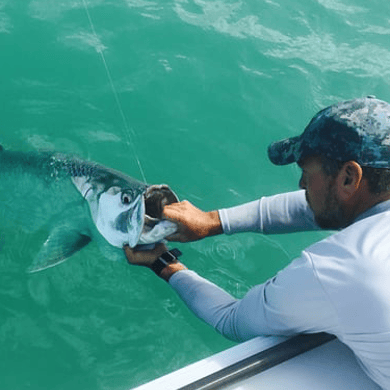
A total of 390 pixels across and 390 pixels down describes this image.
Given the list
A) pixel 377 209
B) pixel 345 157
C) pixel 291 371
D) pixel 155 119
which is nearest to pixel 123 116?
pixel 155 119

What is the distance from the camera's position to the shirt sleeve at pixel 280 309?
1.92 metres

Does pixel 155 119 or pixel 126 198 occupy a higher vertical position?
pixel 126 198

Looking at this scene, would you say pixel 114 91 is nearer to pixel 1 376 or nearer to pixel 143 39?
pixel 143 39

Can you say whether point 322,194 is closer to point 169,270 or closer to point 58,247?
point 169,270

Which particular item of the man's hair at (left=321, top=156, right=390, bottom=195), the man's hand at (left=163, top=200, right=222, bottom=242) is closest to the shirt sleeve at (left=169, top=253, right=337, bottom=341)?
the man's hair at (left=321, top=156, right=390, bottom=195)

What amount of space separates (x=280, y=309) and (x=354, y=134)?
0.78 m

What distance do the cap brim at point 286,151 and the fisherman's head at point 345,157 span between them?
0.08 meters

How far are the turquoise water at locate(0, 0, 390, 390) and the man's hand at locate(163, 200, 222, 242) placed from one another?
78cm

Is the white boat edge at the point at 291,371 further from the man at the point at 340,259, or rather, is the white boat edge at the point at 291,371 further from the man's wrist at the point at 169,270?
the man's wrist at the point at 169,270

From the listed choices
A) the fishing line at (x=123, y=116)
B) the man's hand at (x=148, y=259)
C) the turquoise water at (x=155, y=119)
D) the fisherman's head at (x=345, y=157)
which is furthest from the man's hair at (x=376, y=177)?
the fishing line at (x=123, y=116)

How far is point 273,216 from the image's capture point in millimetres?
3297

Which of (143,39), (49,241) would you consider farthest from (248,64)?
(49,241)

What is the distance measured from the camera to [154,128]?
16.6 ft

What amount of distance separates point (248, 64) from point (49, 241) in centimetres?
358
